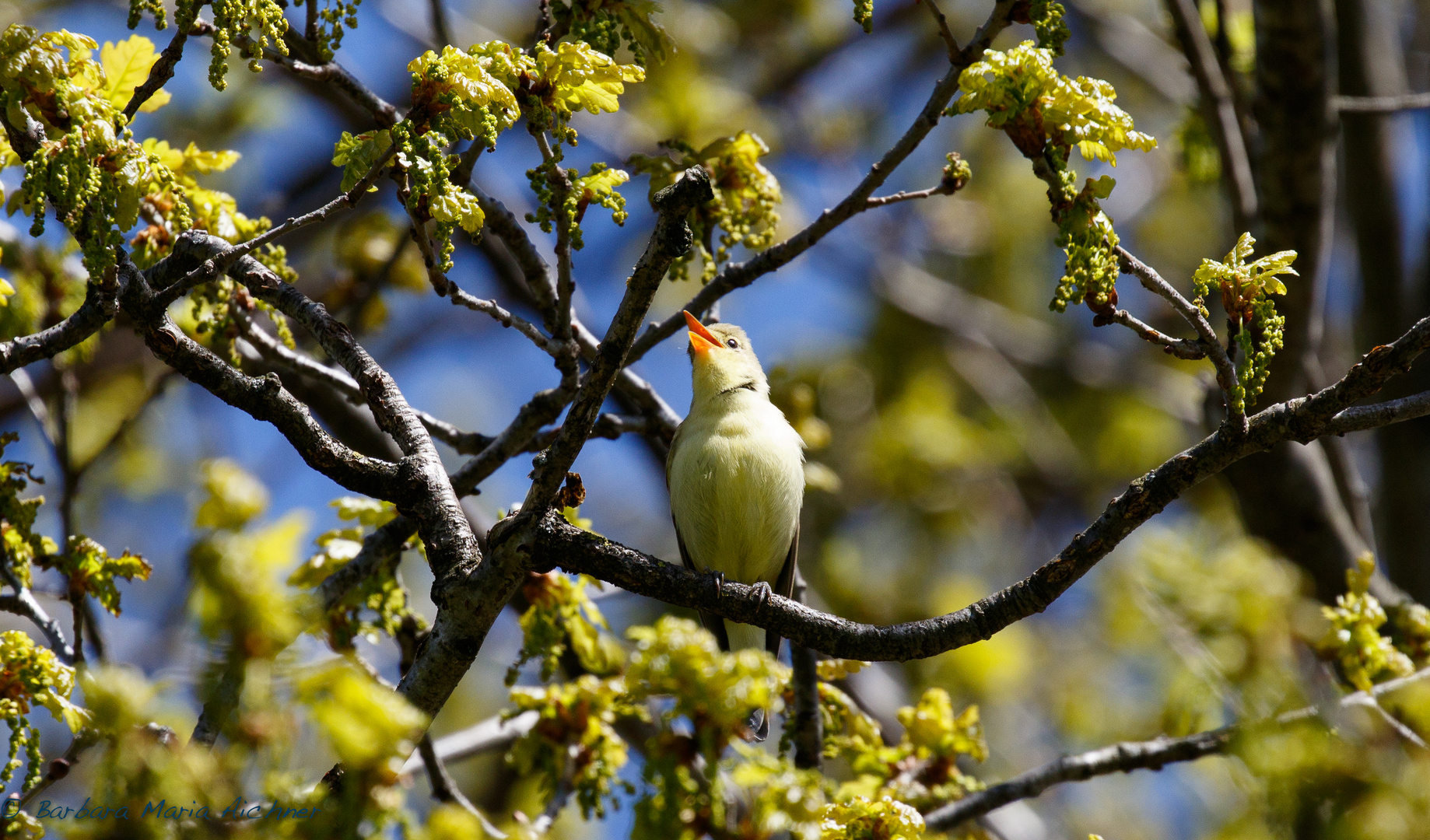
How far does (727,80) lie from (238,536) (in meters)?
9.73

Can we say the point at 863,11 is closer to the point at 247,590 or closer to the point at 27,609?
the point at 247,590

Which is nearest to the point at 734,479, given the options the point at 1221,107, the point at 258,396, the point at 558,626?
the point at 558,626

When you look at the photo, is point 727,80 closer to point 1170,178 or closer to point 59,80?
point 1170,178

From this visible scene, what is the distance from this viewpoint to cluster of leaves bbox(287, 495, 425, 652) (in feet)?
13.6

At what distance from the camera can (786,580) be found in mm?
5613

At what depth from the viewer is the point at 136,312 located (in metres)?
3.03

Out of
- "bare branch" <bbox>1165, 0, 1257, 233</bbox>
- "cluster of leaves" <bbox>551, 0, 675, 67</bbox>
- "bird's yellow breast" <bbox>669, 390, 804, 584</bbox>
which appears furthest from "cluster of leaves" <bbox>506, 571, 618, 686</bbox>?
"bare branch" <bbox>1165, 0, 1257, 233</bbox>

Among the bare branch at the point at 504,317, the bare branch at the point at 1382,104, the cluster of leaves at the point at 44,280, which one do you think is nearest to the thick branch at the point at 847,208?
the bare branch at the point at 504,317

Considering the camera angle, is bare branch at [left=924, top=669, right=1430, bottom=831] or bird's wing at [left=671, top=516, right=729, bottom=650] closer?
bare branch at [left=924, top=669, right=1430, bottom=831]

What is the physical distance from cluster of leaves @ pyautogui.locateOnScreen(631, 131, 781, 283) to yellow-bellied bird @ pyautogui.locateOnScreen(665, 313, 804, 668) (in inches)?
30.8

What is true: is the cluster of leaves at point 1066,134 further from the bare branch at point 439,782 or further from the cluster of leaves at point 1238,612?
the bare branch at point 439,782

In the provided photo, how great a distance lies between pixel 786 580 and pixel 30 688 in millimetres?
3394

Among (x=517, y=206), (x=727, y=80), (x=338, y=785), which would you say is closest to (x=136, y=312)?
(x=338, y=785)

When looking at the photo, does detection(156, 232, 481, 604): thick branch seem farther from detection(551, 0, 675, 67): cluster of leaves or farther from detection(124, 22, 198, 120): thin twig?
detection(551, 0, 675, 67): cluster of leaves
